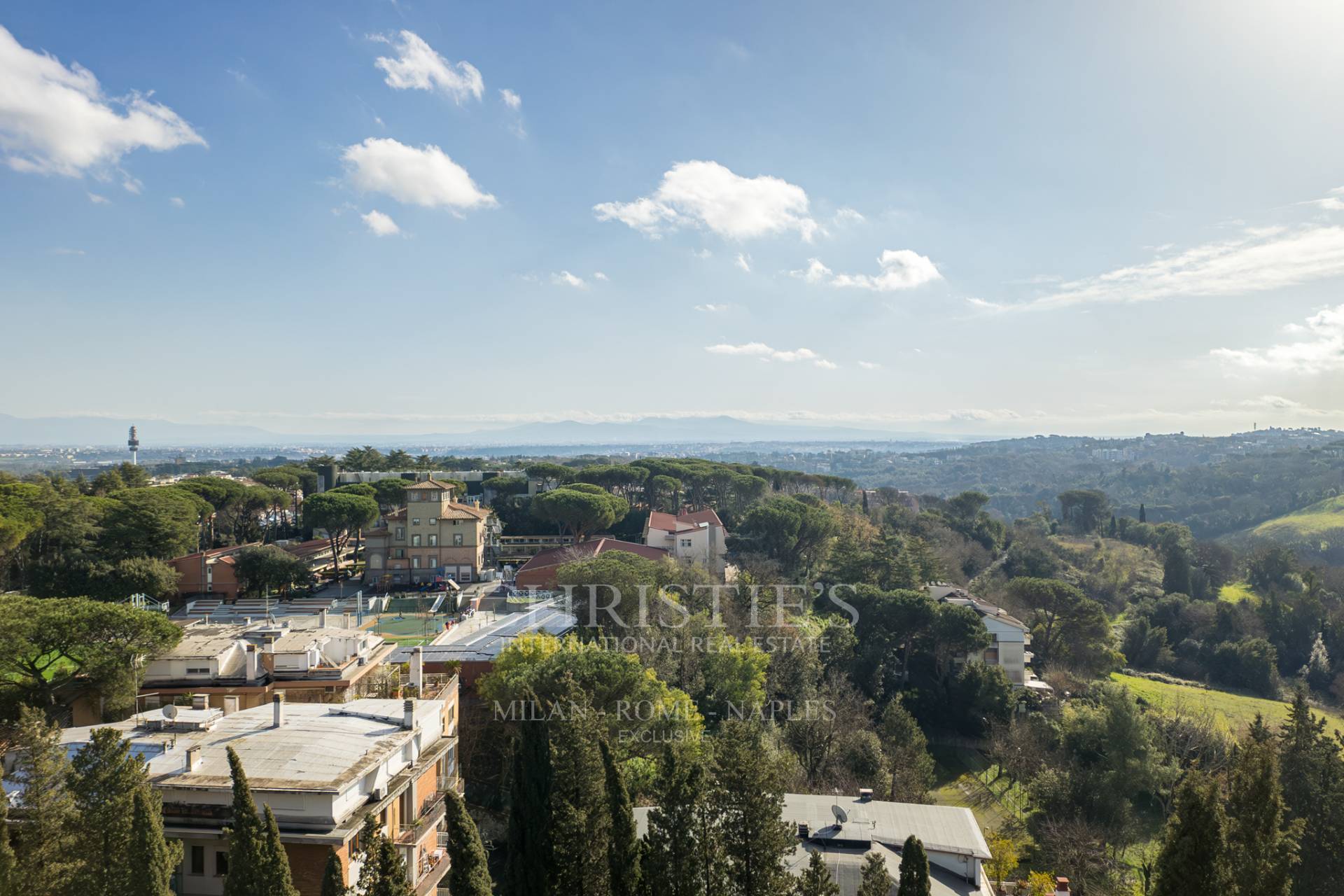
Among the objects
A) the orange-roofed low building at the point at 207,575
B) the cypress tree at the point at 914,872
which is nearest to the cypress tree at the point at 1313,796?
the cypress tree at the point at 914,872

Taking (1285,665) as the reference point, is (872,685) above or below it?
above

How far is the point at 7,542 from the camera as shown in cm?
2381

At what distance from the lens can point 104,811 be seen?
7.54 metres

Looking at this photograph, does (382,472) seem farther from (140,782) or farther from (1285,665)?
(1285,665)

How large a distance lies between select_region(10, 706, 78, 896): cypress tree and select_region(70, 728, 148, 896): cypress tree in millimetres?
83

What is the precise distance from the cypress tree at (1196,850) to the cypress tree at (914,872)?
314 cm

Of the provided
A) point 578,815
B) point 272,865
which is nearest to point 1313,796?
point 578,815

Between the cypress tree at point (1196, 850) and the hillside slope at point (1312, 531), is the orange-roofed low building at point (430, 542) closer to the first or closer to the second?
the cypress tree at point (1196, 850)

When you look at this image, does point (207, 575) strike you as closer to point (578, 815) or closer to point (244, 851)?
point (578, 815)

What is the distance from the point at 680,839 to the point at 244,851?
14.3 ft

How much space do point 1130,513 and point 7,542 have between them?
10666cm

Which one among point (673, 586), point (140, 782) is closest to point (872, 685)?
point (673, 586)

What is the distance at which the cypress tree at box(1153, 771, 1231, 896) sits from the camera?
8586mm

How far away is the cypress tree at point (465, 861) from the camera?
7.98 meters
